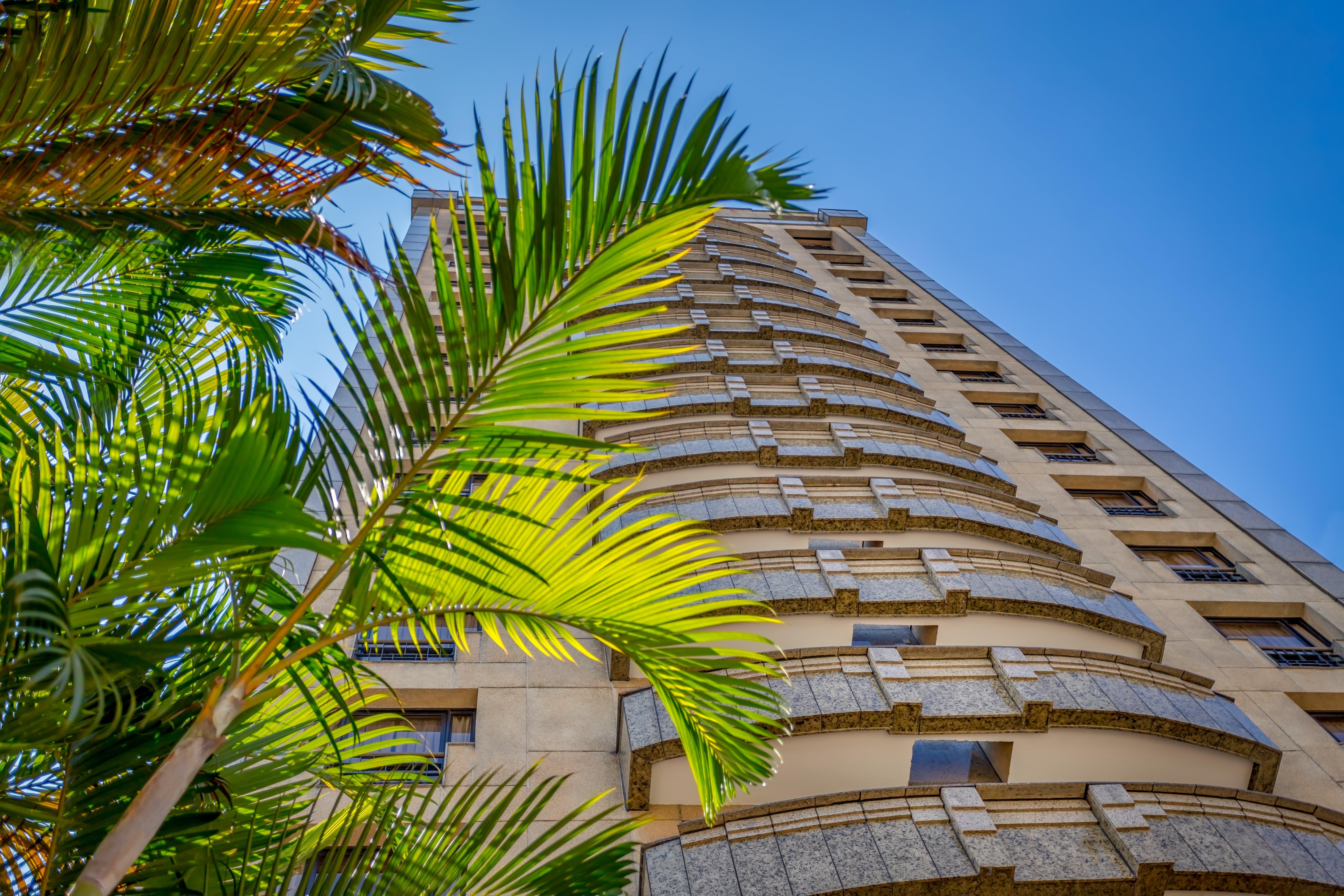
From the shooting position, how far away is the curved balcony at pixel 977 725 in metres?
9.47

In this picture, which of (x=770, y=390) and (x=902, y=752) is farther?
(x=770, y=390)

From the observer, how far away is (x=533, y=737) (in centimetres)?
1025

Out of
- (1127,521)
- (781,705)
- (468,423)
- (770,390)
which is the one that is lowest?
(781,705)

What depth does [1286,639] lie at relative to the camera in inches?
573

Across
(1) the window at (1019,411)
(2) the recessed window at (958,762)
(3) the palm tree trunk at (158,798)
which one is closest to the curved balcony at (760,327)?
(1) the window at (1019,411)

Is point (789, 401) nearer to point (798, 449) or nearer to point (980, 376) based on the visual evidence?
point (798, 449)

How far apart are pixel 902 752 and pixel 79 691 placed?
28.6 ft

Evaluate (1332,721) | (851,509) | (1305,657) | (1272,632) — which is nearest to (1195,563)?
(1272,632)

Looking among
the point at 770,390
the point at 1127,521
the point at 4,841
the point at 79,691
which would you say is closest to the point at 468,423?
the point at 79,691

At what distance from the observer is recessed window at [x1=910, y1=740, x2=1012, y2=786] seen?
10.2m

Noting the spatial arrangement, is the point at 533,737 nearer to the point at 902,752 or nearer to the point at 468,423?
the point at 902,752

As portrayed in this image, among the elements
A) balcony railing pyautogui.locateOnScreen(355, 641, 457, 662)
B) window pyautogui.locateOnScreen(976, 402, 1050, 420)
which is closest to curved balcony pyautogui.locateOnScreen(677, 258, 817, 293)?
window pyautogui.locateOnScreen(976, 402, 1050, 420)

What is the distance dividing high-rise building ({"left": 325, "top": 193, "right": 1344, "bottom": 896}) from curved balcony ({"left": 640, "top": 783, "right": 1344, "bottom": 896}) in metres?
0.02

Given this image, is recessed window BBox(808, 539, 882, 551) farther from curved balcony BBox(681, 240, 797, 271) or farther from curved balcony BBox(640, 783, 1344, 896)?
curved balcony BBox(681, 240, 797, 271)
